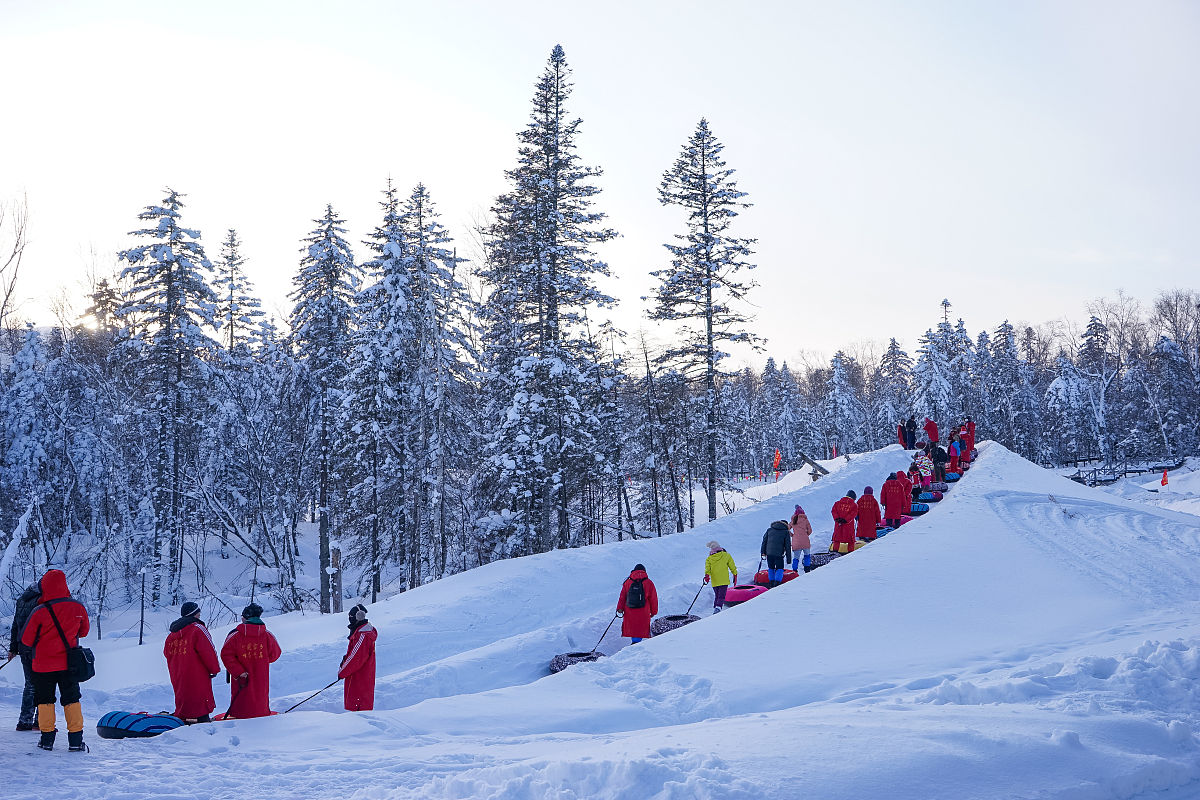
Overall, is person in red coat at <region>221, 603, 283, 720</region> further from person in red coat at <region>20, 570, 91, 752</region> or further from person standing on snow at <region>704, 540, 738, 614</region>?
person standing on snow at <region>704, 540, 738, 614</region>

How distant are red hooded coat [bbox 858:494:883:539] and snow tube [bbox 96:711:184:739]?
48.7 ft

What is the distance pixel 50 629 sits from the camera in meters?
6.69

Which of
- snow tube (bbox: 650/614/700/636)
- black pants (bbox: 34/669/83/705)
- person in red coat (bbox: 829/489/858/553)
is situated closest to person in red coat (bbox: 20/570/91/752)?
black pants (bbox: 34/669/83/705)

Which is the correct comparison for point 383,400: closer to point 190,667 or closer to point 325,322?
point 325,322

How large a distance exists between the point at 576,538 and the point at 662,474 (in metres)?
6.73

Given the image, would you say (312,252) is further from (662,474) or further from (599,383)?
(662,474)

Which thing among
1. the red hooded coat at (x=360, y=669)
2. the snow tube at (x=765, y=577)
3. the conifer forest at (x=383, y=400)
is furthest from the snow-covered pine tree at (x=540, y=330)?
the red hooded coat at (x=360, y=669)

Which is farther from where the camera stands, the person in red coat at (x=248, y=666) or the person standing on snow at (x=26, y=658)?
the person in red coat at (x=248, y=666)

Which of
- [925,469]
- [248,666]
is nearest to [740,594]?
[248,666]

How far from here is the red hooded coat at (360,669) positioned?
8.95 m

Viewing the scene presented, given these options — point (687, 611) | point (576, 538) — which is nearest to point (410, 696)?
point (687, 611)

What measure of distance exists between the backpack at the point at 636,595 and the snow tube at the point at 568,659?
3.38 feet

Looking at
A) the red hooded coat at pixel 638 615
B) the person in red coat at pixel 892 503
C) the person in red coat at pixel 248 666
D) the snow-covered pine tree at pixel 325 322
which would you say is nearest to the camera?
the person in red coat at pixel 248 666

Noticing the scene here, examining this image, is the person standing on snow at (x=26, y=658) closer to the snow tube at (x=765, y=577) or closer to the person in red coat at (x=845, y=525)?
the snow tube at (x=765, y=577)
